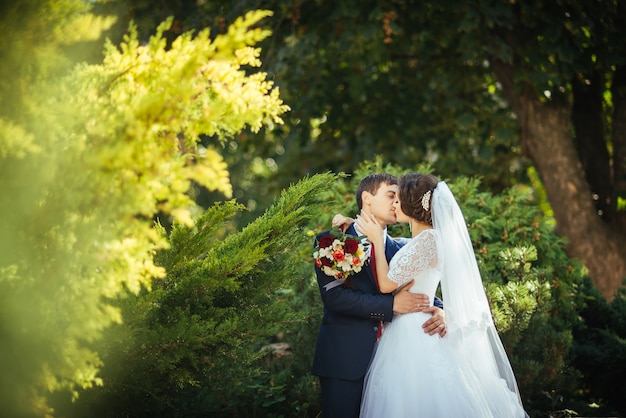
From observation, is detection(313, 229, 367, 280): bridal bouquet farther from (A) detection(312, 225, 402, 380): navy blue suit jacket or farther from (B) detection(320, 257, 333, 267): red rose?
(A) detection(312, 225, 402, 380): navy blue suit jacket

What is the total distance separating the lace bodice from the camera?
4.07m

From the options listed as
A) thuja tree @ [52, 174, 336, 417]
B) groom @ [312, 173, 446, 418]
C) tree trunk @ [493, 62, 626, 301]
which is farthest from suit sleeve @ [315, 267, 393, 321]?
tree trunk @ [493, 62, 626, 301]

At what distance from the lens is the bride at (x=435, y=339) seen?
4.00 m

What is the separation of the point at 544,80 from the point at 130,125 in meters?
5.84

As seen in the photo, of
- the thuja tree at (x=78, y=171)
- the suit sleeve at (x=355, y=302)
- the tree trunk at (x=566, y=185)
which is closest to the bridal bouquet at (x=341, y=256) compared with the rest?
the suit sleeve at (x=355, y=302)

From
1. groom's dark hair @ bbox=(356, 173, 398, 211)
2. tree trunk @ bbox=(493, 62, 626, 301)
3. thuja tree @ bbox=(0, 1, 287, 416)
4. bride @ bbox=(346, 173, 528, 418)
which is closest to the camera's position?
thuja tree @ bbox=(0, 1, 287, 416)

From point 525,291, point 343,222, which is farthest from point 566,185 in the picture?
point 343,222

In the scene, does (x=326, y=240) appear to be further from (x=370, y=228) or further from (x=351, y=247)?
(x=370, y=228)

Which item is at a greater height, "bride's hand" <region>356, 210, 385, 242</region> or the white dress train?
"bride's hand" <region>356, 210, 385, 242</region>

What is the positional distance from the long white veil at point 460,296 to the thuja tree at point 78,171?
1.70m

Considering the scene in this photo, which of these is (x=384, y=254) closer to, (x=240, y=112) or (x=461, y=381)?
(x=461, y=381)

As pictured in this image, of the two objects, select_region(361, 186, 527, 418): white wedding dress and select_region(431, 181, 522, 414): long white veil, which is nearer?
select_region(361, 186, 527, 418): white wedding dress

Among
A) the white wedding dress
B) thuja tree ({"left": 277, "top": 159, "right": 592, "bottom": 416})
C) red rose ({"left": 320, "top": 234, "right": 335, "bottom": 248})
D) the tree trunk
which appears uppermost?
red rose ({"left": 320, "top": 234, "right": 335, "bottom": 248})

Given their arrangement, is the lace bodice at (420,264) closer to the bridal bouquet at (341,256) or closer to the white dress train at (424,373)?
the white dress train at (424,373)
